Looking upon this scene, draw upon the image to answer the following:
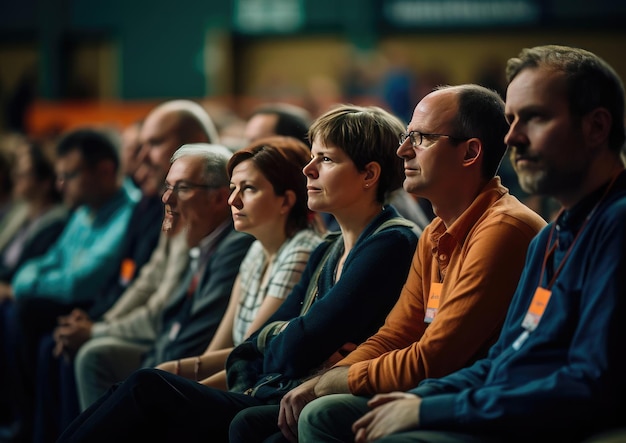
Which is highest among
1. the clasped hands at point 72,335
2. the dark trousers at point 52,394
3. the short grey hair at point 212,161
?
the short grey hair at point 212,161

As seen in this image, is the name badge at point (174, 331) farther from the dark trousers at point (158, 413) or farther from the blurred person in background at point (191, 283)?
the dark trousers at point (158, 413)

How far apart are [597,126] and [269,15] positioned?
12.4 metres

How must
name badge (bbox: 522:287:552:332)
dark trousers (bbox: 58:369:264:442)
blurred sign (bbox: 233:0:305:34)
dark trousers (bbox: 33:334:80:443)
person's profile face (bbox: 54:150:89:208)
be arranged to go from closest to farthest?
1. name badge (bbox: 522:287:552:332)
2. dark trousers (bbox: 58:369:264:442)
3. dark trousers (bbox: 33:334:80:443)
4. person's profile face (bbox: 54:150:89:208)
5. blurred sign (bbox: 233:0:305:34)

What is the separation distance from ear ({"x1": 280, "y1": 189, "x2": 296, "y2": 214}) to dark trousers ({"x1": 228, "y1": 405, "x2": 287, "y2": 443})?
75 cm

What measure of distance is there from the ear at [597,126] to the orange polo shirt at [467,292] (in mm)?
355

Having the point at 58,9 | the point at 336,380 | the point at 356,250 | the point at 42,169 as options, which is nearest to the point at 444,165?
the point at 356,250

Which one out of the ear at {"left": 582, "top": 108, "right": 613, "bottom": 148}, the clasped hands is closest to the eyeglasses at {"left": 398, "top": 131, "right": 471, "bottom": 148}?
the ear at {"left": 582, "top": 108, "right": 613, "bottom": 148}

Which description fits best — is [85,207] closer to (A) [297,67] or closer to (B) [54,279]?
(B) [54,279]

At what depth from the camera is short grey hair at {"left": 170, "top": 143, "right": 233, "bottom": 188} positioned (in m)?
2.99

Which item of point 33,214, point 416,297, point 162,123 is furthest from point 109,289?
point 416,297

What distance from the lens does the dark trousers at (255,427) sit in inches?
96.6

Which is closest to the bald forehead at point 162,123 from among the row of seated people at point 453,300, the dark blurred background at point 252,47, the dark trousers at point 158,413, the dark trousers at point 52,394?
the dark trousers at point 52,394

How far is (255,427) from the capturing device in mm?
2469

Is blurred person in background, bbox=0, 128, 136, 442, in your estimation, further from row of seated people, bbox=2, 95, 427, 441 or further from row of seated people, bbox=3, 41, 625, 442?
row of seated people, bbox=3, 41, 625, 442
